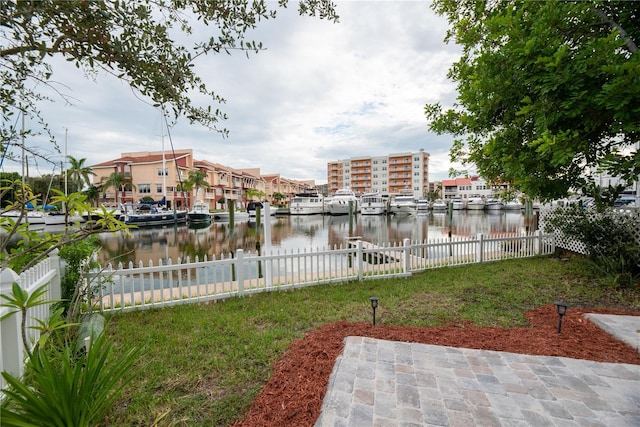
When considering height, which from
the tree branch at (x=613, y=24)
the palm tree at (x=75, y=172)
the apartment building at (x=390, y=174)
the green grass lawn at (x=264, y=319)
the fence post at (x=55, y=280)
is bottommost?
the green grass lawn at (x=264, y=319)

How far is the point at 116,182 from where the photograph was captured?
117ft

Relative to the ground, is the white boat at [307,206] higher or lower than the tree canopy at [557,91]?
lower

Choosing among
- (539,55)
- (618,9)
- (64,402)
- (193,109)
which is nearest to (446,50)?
(618,9)

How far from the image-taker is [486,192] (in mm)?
66312

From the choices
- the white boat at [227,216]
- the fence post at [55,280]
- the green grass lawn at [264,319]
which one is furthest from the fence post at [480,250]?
the white boat at [227,216]

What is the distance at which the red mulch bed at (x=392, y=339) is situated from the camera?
7.32 feet

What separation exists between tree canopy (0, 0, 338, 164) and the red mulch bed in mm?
2387

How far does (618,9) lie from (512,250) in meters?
6.69

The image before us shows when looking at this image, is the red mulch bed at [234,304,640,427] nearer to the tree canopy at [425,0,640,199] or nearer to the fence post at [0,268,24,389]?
the fence post at [0,268,24,389]

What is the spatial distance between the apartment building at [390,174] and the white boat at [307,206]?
83.1 feet

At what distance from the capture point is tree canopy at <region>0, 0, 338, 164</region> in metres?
1.65

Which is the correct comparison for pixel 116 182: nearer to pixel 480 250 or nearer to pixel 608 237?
pixel 480 250

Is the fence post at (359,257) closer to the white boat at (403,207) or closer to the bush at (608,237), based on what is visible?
the bush at (608,237)

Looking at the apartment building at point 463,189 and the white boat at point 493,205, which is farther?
the apartment building at point 463,189
